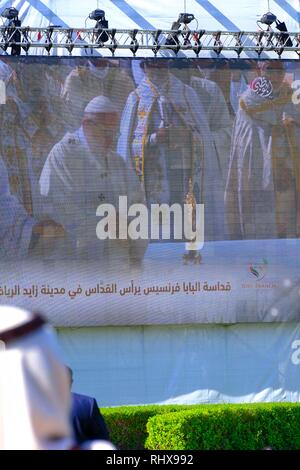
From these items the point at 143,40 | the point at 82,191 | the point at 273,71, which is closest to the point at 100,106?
the point at 143,40

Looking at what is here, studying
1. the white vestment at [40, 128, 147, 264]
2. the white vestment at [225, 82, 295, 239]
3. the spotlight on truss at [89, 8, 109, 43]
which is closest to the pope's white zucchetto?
the white vestment at [40, 128, 147, 264]

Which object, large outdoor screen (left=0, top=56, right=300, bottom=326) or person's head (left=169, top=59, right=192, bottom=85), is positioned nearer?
large outdoor screen (left=0, top=56, right=300, bottom=326)

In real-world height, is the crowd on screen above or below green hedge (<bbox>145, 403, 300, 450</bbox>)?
above

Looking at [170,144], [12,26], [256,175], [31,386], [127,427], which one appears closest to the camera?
[31,386]

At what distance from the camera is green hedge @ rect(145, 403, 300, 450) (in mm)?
7504

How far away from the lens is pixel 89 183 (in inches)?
445

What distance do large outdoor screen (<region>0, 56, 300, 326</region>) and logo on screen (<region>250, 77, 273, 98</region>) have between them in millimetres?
11

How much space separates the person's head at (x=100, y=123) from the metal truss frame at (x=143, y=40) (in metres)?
0.55

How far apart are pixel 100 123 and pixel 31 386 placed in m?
10.5

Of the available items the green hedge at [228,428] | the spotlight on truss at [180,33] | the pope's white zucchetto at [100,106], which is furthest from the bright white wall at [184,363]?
the spotlight on truss at [180,33]

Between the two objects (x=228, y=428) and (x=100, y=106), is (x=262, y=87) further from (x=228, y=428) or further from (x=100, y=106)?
(x=228, y=428)

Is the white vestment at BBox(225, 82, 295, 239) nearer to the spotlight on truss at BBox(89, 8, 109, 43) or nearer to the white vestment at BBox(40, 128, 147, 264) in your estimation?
the white vestment at BBox(40, 128, 147, 264)

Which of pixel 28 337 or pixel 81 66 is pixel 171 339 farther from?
pixel 28 337

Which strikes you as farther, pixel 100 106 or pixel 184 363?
pixel 184 363
